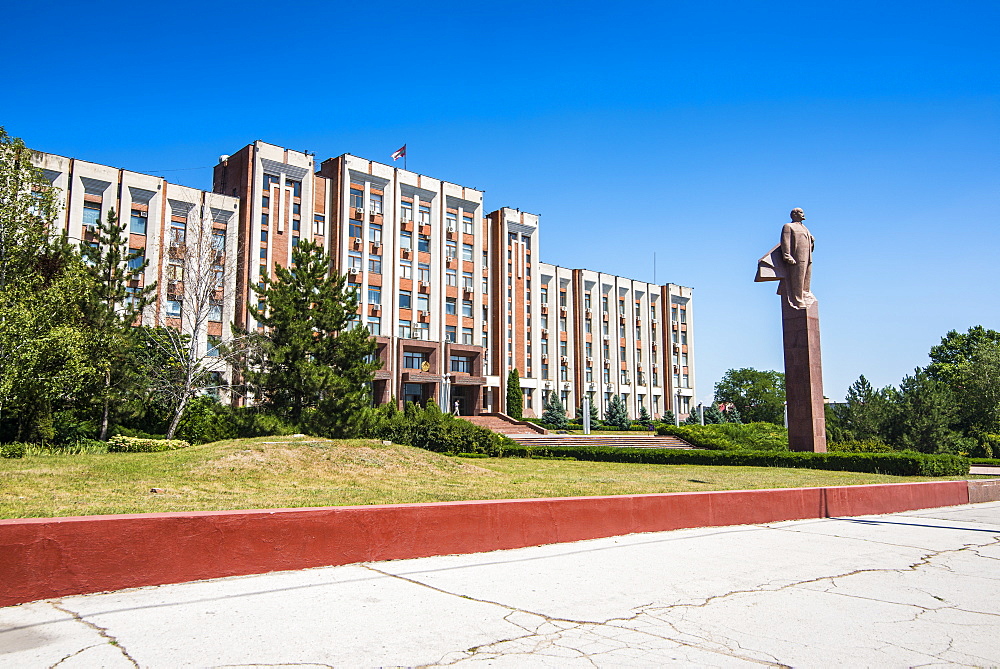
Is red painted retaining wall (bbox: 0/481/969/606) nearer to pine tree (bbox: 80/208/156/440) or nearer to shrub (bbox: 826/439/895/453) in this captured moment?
shrub (bbox: 826/439/895/453)

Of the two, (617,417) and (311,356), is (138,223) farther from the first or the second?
(617,417)

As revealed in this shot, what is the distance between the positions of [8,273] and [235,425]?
8.97 metres

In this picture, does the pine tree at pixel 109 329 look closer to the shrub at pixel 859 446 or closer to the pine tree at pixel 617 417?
the shrub at pixel 859 446

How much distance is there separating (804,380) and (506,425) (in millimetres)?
28238

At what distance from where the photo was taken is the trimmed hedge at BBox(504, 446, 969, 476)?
20.2 metres

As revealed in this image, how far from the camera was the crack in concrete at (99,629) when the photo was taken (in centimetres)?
391

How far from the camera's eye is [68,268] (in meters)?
21.9

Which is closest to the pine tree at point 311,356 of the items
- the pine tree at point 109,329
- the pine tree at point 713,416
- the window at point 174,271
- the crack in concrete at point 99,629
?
the pine tree at point 109,329

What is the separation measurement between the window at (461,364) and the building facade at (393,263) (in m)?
0.10

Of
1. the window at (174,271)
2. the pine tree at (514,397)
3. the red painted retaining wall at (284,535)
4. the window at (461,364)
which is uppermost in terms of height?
the window at (174,271)

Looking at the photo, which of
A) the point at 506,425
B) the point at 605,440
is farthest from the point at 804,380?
the point at 506,425

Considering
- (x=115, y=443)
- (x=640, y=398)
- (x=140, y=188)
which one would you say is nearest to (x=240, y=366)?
(x=115, y=443)

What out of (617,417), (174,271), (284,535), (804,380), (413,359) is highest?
(174,271)

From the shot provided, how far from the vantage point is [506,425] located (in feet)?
161
